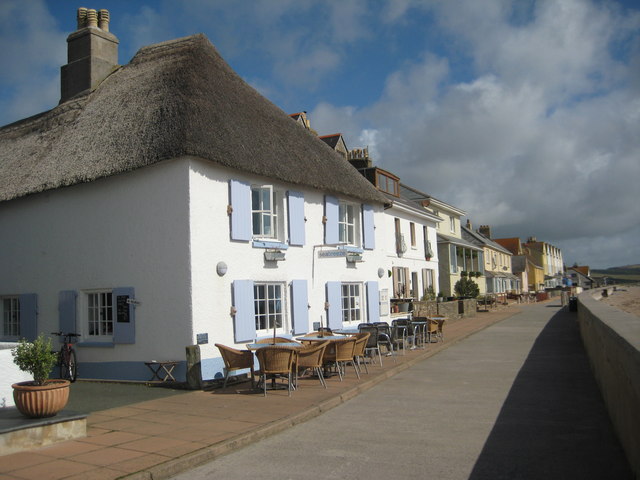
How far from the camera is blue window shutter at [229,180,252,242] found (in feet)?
38.3

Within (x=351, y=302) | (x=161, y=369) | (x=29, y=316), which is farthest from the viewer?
(x=351, y=302)

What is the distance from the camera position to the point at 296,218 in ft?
44.2

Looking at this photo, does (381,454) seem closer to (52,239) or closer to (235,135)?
(235,135)

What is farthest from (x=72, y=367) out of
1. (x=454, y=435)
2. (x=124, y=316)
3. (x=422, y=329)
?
(x=422, y=329)

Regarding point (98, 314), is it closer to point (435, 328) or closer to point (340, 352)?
point (340, 352)

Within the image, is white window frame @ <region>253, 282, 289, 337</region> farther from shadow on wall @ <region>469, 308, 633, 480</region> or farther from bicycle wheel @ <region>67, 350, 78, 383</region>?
shadow on wall @ <region>469, 308, 633, 480</region>

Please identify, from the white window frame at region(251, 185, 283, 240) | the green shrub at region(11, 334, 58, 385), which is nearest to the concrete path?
the green shrub at region(11, 334, 58, 385)

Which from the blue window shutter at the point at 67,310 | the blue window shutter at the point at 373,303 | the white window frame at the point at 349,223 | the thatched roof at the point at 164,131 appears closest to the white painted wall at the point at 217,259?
the thatched roof at the point at 164,131

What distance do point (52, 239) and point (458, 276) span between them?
95.5ft

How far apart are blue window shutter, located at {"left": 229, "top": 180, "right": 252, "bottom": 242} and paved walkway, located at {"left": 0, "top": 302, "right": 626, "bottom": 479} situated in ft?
9.97

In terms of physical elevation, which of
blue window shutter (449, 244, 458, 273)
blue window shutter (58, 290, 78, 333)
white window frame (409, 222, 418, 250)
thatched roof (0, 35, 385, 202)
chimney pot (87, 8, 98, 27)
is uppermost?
chimney pot (87, 8, 98, 27)

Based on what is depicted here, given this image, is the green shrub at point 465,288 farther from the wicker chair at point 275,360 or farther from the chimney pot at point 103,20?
the wicker chair at point 275,360

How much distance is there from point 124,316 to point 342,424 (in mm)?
5594

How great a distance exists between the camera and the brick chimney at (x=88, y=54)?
1480 centimetres
